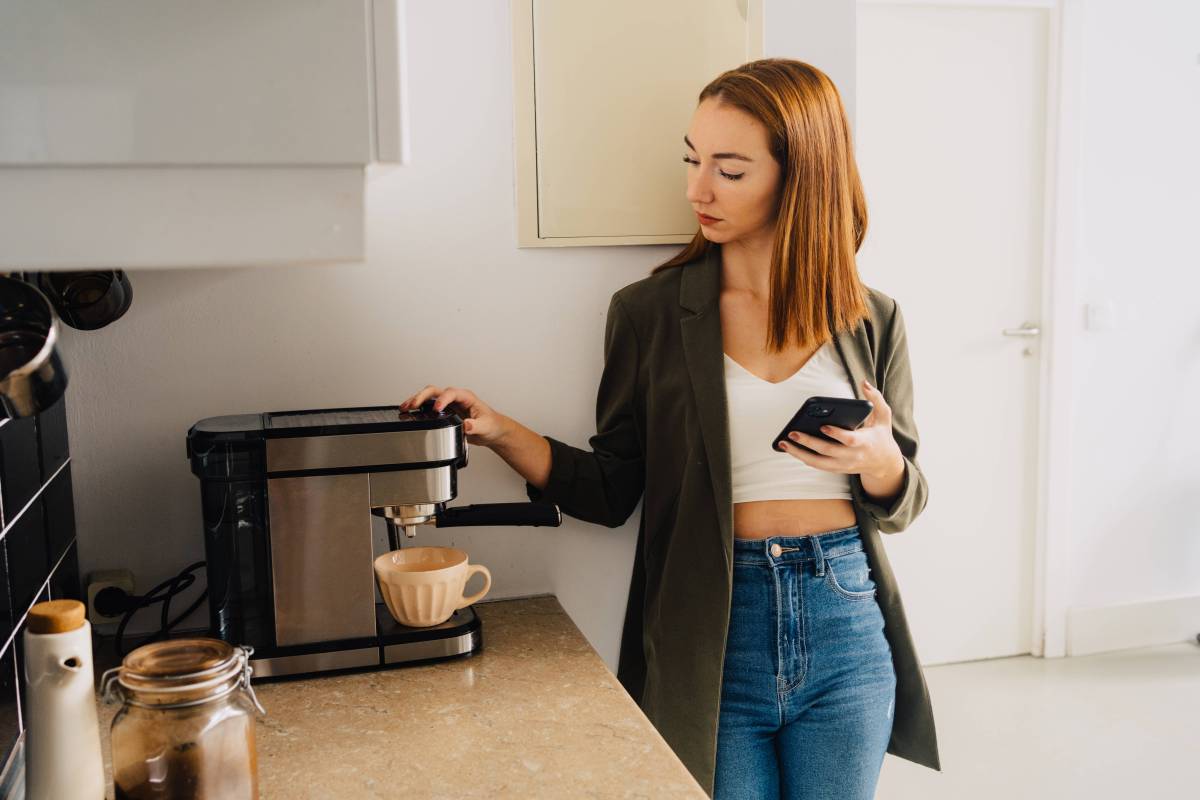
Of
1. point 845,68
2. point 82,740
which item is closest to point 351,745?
point 82,740

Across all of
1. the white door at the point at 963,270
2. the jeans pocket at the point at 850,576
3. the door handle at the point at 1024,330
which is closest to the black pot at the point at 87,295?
the jeans pocket at the point at 850,576

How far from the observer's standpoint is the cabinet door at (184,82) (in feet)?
2.05

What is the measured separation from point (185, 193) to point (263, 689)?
696 mm

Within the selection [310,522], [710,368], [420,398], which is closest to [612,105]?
[710,368]

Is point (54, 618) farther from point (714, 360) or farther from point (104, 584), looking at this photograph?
point (714, 360)

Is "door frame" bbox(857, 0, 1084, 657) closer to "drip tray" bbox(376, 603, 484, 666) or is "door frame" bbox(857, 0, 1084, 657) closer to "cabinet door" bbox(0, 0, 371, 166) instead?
"drip tray" bbox(376, 603, 484, 666)

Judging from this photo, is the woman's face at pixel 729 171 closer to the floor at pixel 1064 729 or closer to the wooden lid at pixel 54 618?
the wooden lid at pixel 54 618

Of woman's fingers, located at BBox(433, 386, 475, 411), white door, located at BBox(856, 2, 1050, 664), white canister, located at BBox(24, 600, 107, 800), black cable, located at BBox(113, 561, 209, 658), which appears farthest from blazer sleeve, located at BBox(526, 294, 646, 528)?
white door, located at BBox(856, 2, 1050, 664)

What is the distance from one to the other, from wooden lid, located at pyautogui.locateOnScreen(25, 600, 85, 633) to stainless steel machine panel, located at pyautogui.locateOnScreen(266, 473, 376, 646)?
1.40ft

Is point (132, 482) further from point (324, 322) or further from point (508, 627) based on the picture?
point (508, 627)

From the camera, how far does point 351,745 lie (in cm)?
102

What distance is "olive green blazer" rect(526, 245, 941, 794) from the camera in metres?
1.39

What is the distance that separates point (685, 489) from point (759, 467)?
11 centimetres

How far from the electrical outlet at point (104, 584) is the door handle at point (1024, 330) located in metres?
2.84
